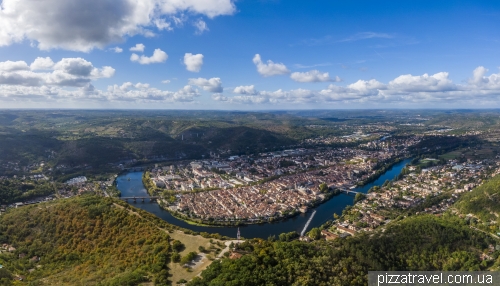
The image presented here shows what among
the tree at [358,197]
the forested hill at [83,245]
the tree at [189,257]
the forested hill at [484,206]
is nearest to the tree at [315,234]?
the tree at [189,257]

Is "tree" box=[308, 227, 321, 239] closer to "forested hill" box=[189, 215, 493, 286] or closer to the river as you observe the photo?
the river

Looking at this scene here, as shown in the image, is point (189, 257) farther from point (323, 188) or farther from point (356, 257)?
point (323, 188)

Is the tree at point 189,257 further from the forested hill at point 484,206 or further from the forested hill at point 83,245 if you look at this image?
the forested hill at point 484,206

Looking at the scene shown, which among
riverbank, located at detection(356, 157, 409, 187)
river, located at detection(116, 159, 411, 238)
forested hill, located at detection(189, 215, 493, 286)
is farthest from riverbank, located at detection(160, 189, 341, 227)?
riverbank, located at detection(356, 157, 409, 187)

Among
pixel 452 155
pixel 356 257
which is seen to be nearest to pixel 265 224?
pixel 356 257

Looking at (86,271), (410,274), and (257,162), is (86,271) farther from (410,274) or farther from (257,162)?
(257,162)

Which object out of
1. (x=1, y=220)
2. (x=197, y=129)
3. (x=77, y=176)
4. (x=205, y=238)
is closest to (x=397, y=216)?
(x=205, y=238)
